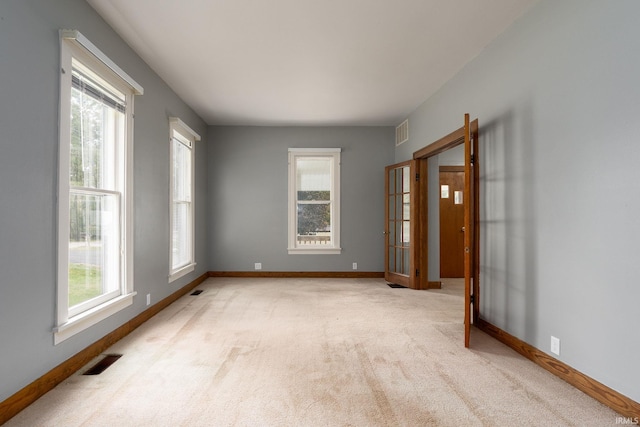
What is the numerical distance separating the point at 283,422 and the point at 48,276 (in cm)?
176

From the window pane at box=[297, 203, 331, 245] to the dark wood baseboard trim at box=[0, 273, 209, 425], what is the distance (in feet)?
9.97

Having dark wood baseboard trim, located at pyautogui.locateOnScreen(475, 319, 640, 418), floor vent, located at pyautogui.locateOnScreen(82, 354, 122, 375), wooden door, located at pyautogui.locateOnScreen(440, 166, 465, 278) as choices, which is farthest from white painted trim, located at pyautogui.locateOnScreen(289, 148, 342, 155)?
floor vent, located at pyautogui.locateOnScreen(82, 354, 122, 375)

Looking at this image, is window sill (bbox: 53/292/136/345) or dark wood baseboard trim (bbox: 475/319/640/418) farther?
window sill (bbox: 53/292/136/345)

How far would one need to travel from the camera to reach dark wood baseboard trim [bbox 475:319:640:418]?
1.88m

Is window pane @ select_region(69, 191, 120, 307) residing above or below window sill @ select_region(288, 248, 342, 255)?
above

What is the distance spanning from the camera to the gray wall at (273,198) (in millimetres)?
6051

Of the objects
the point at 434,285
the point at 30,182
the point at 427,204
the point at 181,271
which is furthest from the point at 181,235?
the point at 434,285

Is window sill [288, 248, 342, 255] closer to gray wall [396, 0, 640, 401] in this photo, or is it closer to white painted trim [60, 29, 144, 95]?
gray wall [396, 0, 640, 401]

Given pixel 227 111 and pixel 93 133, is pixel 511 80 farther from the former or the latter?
pixel 227 111

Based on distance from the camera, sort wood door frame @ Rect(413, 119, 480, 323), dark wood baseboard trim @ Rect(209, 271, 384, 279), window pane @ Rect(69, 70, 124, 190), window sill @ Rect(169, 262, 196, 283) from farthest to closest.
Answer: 1. dark wood baseboard trim @ Rect(209, 271, 384, 279)
2. window sill @ Rect(169, 262, 196, 283)
3. wood door frame @ Rect(413, 119, 480, 323)
4. window pane @ Rect(69, 70, 124, 190)

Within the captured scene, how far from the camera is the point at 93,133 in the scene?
9.02 ft

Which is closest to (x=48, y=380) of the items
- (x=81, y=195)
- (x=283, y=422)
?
(x=81, y=195)

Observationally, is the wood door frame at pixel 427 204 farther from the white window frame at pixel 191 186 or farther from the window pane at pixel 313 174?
the white window frame at pixel 191 186

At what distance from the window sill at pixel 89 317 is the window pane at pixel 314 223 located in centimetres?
333
